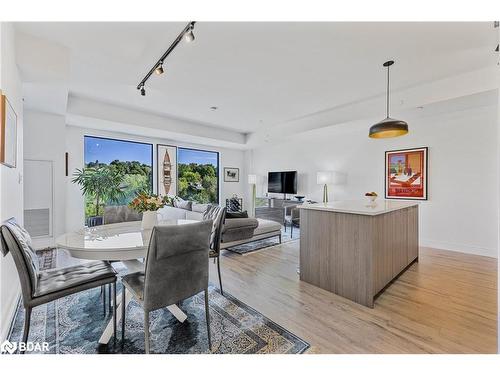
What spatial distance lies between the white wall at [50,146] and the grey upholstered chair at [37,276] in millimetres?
2918

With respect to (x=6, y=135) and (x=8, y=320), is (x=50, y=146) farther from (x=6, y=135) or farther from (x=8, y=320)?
(x=8, y=320)

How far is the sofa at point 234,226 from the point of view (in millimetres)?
3668

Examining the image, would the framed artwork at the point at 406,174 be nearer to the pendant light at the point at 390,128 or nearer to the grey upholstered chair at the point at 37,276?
the pendant light at the point at 390,128

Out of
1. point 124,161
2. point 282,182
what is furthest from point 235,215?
point 124,161

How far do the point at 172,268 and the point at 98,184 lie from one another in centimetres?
406

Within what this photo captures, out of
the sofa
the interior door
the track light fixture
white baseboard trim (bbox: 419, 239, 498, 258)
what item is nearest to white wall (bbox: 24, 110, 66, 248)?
the interior door

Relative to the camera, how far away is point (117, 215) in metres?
2.93

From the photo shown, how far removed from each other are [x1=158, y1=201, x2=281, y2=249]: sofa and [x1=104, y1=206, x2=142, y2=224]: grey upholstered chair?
0.72 m

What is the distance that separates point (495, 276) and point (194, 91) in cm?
479

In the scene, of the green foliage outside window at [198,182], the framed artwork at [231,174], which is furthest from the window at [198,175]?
the framed artwork at [231,174]

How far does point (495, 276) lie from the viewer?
2.88m
